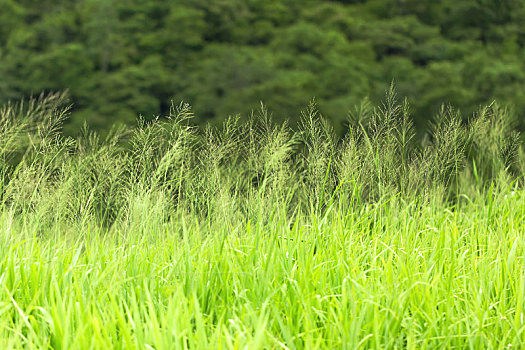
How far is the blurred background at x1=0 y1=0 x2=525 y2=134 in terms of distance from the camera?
21703mm

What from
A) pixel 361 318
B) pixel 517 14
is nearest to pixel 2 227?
pixel 361 318

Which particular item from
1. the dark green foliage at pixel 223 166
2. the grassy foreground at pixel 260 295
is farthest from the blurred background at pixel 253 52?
the grassy foreground at pixel 260 295

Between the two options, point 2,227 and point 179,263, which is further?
point 2,227

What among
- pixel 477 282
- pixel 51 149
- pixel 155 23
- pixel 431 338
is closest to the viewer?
pixel 431 338

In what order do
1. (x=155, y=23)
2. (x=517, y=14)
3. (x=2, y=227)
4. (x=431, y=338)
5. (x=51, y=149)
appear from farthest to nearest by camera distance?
(x=155, y=23)
(x=517, y=14)
(x=51, y=149)
(x=2, y=227)
(x=431, y=338)

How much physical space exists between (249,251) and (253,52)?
2426 centimetres

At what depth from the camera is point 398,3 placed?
26.8 m

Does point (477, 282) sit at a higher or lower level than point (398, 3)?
lower

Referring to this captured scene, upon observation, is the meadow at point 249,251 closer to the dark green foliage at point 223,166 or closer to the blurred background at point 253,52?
the dark green foliage at point 223,166

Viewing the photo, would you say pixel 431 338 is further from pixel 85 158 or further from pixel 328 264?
pixel 85 158

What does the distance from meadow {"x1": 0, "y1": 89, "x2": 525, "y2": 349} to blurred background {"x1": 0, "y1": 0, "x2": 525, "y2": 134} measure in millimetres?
17394

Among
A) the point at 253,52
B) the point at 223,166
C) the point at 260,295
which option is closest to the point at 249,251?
the point at 260,295

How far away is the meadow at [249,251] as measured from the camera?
5.20 ft

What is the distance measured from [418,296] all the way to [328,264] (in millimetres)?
397
